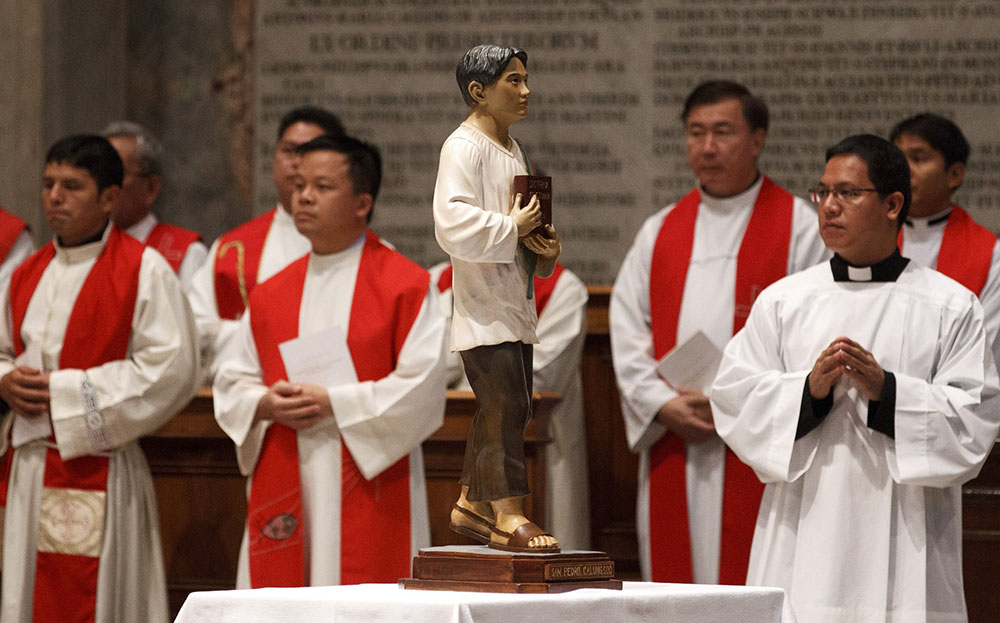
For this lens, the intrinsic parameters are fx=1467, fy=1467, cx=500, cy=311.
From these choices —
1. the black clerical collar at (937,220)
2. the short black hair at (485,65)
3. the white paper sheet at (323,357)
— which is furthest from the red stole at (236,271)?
the short black hair at (485,65)

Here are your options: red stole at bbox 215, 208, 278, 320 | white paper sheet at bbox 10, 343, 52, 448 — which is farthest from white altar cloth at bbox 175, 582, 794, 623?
red stole at bbox 215, 208, 278, 320

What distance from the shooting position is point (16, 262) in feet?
A: 20.3

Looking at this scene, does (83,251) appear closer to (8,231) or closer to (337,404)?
(8,231)

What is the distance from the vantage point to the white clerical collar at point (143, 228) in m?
6.98

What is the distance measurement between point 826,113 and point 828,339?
3699 millimetres

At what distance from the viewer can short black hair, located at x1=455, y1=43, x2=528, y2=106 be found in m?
3.12

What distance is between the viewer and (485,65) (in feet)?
10.3

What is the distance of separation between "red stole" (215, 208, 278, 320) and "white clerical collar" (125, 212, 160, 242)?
584mm

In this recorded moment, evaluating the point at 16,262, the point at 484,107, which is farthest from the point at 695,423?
the point at 16,262

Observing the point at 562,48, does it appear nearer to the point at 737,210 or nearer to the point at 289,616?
the point at 737,210

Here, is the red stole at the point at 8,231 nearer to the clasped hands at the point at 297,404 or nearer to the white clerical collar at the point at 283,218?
the white clerical collar at the point at 283,218

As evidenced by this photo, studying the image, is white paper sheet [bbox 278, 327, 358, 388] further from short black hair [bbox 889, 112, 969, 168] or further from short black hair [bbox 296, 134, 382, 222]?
short black hair [bbox 889, 112, 969, 168]

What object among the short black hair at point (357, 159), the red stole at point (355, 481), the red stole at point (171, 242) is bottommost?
the red stole at point (355, 481)

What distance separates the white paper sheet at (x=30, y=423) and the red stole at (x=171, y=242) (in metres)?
1.63
